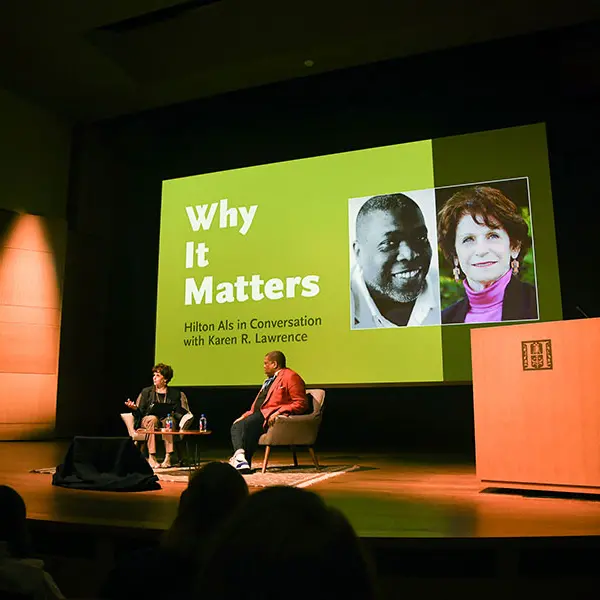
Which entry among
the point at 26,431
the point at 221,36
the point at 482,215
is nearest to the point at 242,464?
the point at 482,215

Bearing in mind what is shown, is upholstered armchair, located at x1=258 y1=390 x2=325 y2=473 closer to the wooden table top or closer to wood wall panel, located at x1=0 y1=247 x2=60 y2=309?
the wooden table top

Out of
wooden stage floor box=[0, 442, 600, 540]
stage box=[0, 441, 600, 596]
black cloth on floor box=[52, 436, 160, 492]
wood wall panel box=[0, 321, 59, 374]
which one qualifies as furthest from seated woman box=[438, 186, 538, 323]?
wood wall panel box=[0, 321, 59, 374]

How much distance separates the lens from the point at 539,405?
3301 mm

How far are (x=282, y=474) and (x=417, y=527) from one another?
6.91ft

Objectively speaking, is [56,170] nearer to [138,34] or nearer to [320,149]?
[138,34]

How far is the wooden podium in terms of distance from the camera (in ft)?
10.3

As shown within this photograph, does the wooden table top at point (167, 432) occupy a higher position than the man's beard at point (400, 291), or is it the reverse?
the man's beard at point (400, 291)

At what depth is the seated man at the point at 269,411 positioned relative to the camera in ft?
14.8

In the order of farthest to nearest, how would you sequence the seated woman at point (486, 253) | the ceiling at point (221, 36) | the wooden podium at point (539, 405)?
the ceiling at point (221, 36)
the seated woman at point (486, 253)
the wooden podium at point (539, 405)

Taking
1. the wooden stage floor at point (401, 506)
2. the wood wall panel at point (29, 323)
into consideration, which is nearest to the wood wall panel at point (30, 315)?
the wood wall panel at point (29, 323)

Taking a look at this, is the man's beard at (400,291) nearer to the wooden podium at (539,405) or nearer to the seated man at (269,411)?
the seated man at (269,411)

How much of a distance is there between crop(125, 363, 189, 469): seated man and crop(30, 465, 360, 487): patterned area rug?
201 mm

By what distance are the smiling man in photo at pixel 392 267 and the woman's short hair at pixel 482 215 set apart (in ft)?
0.60

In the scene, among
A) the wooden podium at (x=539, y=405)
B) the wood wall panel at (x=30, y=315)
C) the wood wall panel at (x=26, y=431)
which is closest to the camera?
the wooden podium at (x=539, y=405)
